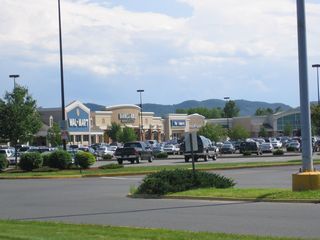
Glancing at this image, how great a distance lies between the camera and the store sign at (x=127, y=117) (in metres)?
134

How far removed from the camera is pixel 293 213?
48.3ft

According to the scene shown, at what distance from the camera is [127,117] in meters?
135

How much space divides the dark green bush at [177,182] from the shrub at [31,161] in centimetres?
1982

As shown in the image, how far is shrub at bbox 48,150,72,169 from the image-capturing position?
40188 mm

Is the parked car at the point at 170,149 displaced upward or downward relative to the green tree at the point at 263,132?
downward

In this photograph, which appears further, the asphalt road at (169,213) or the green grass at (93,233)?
the asphalt road at (169,213)

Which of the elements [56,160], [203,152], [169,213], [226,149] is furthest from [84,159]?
[226,149]

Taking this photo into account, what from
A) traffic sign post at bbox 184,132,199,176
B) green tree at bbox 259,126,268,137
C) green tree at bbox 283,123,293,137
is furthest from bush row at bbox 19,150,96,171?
green tree at bbox 259,126,268,137

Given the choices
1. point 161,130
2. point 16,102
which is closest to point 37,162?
point 16,102

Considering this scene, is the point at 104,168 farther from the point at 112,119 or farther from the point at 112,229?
the point at 112,119

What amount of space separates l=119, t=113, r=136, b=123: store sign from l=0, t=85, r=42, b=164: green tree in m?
85.8

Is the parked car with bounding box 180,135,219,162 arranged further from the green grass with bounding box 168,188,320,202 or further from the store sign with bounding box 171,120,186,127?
the store sign with bounding box 171,120,186,127

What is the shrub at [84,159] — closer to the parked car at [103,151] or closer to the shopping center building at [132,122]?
the parked car at [103,151]

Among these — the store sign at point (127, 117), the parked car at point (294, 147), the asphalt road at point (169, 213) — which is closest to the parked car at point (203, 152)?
the parked car at point (294, 147)
